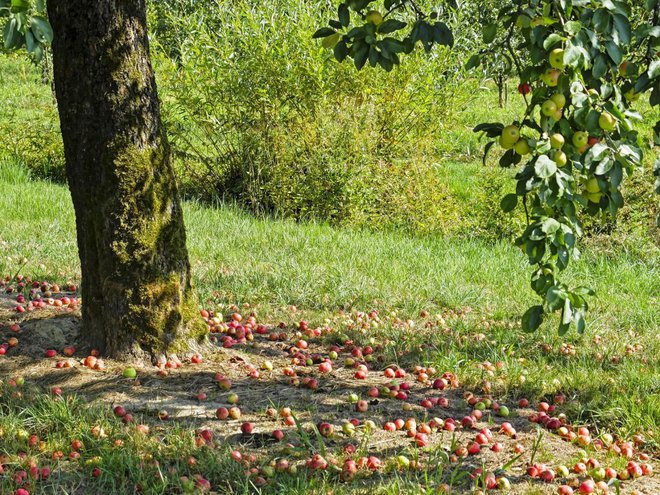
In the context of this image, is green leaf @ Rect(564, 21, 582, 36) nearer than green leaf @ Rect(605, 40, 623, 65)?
Yes

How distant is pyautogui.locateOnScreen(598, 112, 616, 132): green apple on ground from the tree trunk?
7.25ft

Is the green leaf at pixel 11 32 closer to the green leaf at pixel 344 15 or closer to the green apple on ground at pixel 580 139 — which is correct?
the green leaf at pixel 344 15

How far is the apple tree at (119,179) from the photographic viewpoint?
149 inches

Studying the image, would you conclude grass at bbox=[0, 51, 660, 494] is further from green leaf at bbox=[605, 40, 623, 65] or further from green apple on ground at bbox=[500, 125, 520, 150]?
green leaf at bbox=[605, 40, 623, 65]

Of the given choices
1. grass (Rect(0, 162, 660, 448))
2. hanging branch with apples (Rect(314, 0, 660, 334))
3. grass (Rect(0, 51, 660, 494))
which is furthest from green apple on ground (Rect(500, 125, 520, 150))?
grass (Rect(0, 162, 660, 448))

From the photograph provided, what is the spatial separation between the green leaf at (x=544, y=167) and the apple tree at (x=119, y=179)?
2058mm

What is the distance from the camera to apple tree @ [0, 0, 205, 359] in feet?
12.4

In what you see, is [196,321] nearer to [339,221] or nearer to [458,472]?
[458,472]

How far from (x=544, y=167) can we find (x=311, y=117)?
6.14 m

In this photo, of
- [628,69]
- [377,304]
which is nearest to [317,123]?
[377,304]

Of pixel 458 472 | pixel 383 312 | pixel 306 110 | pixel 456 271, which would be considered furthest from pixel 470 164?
pixel 458 472

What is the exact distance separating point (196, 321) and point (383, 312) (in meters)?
1.46

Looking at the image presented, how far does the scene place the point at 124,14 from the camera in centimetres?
380

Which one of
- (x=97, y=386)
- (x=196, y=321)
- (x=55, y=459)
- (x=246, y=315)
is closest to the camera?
(x=55, y=459)
